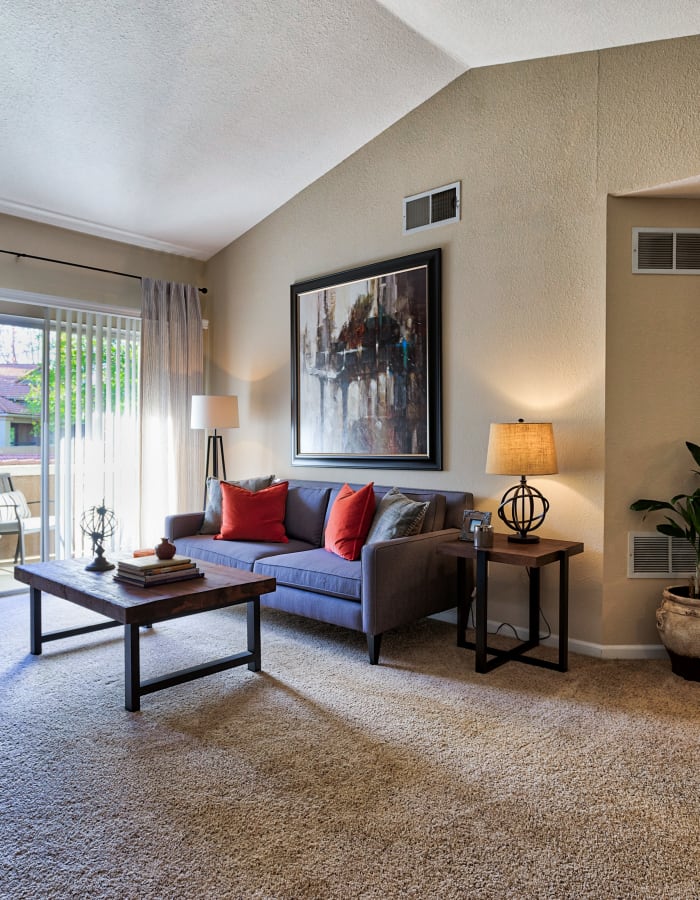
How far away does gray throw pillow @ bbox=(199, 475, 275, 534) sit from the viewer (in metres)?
4.74

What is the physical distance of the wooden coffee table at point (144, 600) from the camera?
9.08 feet

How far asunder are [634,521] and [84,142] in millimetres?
3981

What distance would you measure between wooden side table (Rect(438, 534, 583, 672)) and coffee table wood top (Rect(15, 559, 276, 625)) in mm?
1034

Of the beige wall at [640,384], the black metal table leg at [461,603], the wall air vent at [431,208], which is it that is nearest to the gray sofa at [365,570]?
the black metal table leg at [461,603]

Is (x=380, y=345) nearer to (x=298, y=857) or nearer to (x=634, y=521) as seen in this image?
(x=634, y=521)

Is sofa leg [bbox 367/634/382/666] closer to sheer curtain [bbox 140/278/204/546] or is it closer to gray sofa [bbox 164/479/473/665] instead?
gray sofa [bbox 164/479/473/665]

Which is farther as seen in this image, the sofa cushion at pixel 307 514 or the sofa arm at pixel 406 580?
the sofa cushion at pixel 307 514

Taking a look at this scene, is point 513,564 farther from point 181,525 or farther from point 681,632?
point 181,525

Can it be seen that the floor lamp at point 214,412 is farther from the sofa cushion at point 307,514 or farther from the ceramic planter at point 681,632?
the ceramic planter at point 681,632

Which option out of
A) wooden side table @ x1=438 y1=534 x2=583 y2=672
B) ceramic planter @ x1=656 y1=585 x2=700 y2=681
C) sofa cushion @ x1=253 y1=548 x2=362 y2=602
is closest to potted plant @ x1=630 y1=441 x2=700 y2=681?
ceramic planter @ x1=656 y1=585 x2=700 y2=681

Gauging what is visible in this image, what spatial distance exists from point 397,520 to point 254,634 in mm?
1003

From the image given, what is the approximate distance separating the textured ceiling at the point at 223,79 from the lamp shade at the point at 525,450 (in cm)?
198

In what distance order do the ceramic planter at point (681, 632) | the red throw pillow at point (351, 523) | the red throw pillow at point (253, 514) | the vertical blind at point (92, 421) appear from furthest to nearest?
1. the vertical blind at point (92, 421)
2. the red throw pillow at point (253, 514)
3. the red throw pillow at point (351, 523)
4. the ceramic planter at point (681, 632)

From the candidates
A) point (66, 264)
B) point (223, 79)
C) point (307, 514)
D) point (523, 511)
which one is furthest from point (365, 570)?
point (66, 264)
